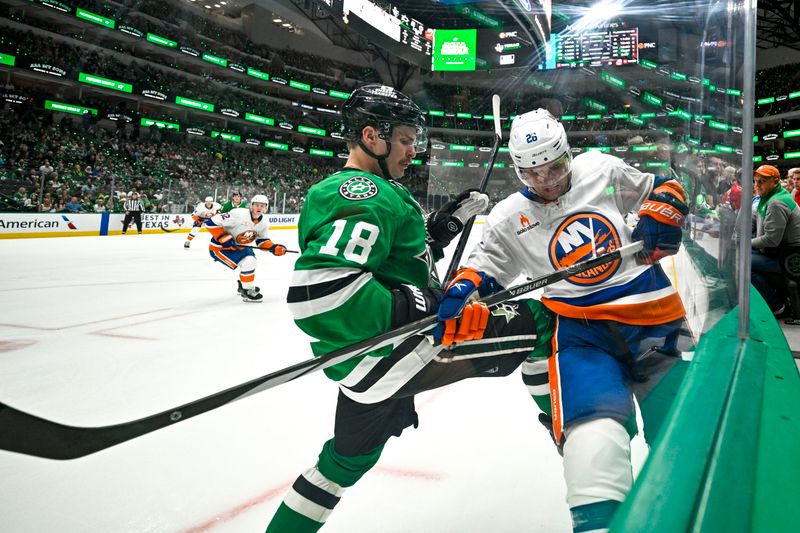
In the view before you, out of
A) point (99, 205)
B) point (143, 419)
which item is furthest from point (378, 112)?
point (99, 205)

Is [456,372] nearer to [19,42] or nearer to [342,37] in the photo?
[19,42]

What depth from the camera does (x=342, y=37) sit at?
22.4 metres

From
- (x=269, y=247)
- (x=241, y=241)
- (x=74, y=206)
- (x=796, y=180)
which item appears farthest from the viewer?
(x=74, y=206)

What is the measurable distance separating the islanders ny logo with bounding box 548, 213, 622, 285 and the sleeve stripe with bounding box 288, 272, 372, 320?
66cm

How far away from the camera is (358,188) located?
1.08 m

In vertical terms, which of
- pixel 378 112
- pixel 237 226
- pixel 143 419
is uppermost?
pixel 378 112

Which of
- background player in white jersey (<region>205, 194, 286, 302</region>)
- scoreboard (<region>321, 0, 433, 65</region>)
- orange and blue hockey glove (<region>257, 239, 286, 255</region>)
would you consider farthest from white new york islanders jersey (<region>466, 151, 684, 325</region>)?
scoreboard (<region>321, 0, 433, 65</region>)

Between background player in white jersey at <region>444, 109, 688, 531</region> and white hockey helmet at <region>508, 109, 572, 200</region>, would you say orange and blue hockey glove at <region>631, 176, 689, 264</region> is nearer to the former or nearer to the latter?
background player in white jersey at <region>444, 109, 688, 531</region>

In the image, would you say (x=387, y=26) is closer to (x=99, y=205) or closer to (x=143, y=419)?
(x=99, y=205)

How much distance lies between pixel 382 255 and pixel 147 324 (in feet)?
9.97

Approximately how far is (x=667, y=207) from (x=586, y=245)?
0.22 meters

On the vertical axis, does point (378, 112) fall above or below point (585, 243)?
above

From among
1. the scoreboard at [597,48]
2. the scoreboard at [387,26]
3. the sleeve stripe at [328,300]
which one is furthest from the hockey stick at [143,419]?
the scoreboard at [387,26]

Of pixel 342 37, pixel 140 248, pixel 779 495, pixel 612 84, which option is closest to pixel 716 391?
pixel 779 495
